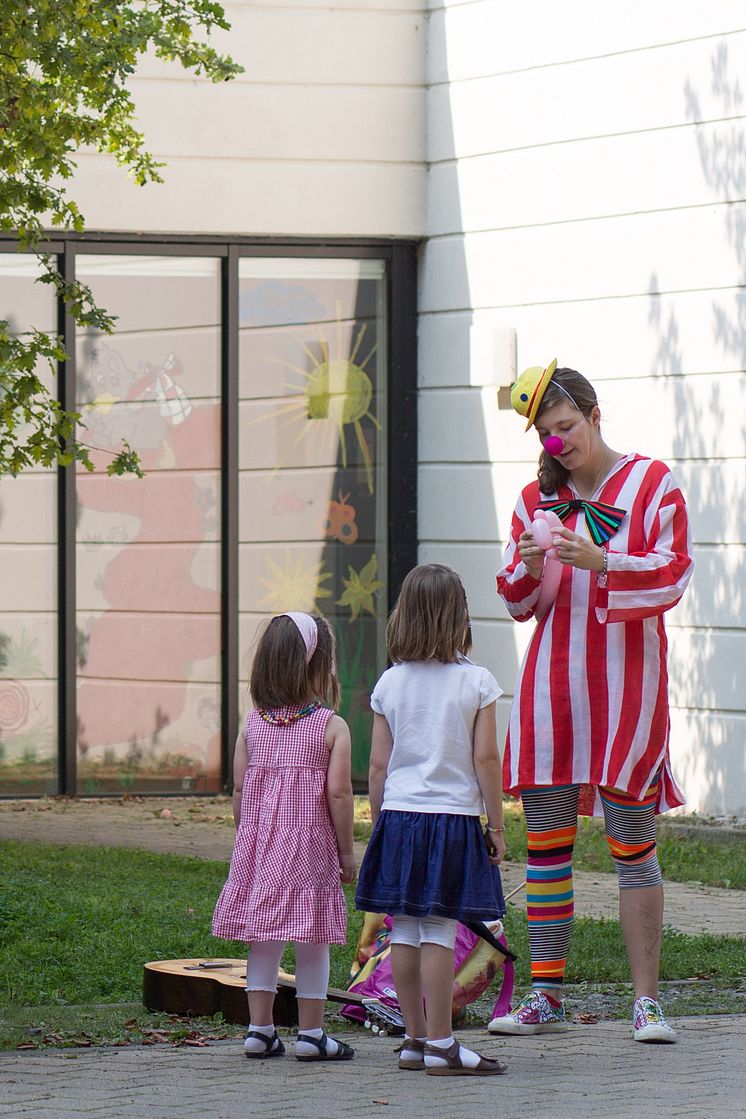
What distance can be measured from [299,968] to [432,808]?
603mm

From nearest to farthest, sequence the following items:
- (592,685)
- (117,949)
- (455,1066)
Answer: (455,1066) < (592,685) < (117,949)

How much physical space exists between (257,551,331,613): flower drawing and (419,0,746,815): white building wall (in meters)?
0.79

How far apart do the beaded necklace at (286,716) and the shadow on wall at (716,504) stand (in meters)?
6.02

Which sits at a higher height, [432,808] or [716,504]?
A: [716,504]

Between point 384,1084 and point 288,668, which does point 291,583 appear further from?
point 384,1084

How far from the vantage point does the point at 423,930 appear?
5.16 metres

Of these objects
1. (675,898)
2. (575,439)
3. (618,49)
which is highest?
(618,49)

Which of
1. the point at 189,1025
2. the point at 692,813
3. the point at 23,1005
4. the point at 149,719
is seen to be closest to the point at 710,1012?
the point at 189,1025

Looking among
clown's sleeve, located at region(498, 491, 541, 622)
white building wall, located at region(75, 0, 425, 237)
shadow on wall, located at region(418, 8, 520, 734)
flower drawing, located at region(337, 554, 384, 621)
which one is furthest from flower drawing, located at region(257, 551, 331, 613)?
clown's sleeve, located at region(498, 491, 541, 622)

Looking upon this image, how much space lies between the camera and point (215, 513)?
12.4 meters

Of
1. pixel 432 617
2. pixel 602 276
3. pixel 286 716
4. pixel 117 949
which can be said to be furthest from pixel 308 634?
pixel 602 276

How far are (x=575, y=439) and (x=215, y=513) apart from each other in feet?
22.5

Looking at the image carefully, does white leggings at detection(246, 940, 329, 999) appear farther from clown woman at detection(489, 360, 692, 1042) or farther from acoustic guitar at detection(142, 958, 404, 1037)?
clown woman at detection(489, 360, 692, 1042)

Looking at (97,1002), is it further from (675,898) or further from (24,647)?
(24,647)
